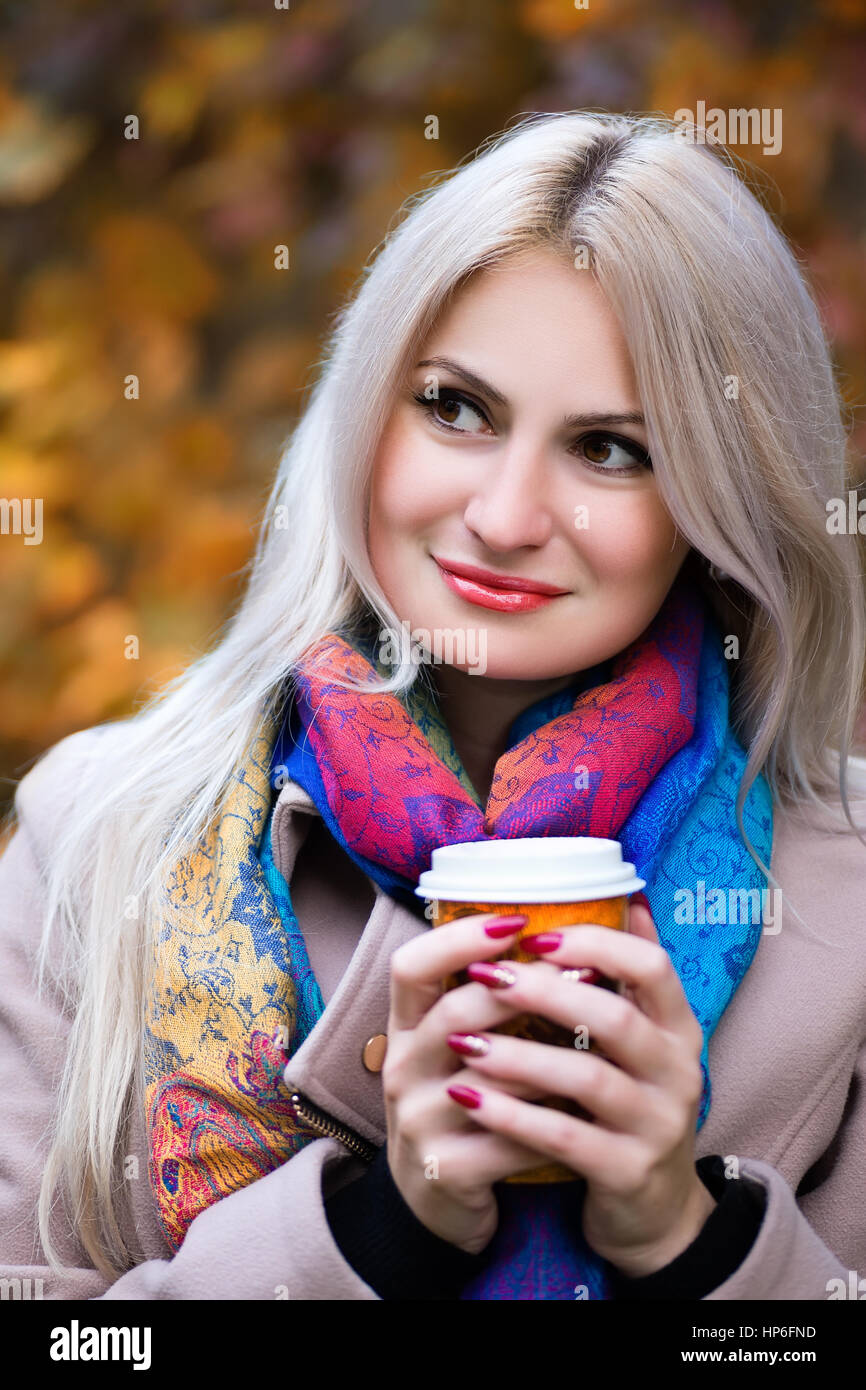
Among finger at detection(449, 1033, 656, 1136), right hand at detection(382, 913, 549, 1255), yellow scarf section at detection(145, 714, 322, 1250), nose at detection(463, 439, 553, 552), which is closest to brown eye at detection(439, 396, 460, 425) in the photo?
nose at detection(463, 439, 553, 552)

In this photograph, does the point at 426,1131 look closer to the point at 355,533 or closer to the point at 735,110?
the point at 355,533

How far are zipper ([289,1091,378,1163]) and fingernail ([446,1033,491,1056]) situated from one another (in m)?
0.43

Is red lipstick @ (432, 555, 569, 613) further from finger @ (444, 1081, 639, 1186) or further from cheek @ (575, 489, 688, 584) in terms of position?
finger @ (444, 1081, 639, 1186)

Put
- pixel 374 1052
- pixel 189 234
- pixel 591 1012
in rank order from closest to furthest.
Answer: pixel 591 1012 → pixel 374 1052 → pixel 189 234

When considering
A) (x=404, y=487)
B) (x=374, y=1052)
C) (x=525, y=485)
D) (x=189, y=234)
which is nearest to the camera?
(x=374, y=1052)

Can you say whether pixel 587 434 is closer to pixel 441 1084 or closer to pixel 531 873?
pixel 531 873

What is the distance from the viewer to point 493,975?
1.34 m

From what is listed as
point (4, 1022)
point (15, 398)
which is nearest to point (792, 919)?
point (4, 1022)

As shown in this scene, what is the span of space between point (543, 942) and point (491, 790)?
58 centimetres

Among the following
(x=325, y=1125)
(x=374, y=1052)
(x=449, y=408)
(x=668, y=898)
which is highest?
(x=449, y=408)

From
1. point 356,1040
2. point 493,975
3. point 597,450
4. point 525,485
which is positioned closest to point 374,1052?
A: point 356,1040

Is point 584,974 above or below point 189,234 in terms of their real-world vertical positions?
below

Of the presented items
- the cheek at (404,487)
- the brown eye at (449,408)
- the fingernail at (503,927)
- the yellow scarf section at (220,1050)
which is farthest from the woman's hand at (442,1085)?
the brown eye at (449,408)

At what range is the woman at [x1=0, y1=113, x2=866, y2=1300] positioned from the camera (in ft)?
5.44
